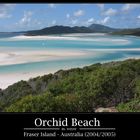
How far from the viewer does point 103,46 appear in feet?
25.6

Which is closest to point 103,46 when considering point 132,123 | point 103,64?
point 103,64

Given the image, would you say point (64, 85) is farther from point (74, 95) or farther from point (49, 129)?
point (49, 129)

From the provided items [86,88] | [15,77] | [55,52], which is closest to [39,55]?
[55,52]

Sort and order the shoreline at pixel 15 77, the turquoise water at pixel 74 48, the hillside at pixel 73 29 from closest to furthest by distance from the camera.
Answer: the shoreline at pixel 15 77 → the turquoise water at pixel 74 48 → the hillside at pixel 73 29

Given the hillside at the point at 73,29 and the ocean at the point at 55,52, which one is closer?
the ocean at the point at 55,52

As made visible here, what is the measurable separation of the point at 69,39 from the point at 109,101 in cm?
117

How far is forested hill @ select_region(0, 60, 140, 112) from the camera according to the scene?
7.59 m

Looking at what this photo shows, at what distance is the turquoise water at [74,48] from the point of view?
7.66 metres

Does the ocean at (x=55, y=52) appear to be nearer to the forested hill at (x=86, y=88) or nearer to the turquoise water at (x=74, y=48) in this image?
the turquoise water at (x=74, y=48)

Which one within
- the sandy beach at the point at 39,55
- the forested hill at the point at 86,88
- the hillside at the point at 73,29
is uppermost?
the hillside at the point at 73,29

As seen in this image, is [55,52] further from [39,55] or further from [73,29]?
[73,29]

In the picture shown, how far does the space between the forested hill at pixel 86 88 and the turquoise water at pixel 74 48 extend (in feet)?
0.36

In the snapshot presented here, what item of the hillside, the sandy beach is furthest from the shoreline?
the hillside

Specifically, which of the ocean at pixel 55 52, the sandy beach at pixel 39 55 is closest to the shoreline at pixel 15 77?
the ocean at pixel 55 52
